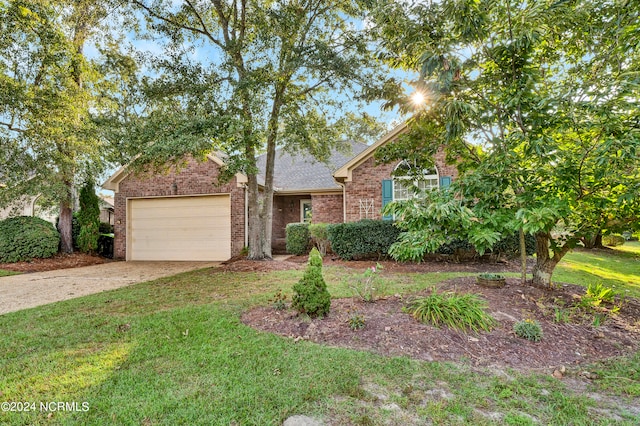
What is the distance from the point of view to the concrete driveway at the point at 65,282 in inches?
229

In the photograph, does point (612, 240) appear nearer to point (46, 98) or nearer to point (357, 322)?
point (357, 322)

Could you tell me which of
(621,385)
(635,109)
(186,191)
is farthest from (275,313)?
(186,191)

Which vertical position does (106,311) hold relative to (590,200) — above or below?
below

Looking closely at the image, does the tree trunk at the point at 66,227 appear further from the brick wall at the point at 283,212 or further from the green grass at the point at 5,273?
the brick wall at the point at 283,212

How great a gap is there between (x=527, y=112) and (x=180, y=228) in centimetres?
1156

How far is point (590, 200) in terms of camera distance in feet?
13.2

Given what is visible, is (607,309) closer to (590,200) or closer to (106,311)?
(590,200)

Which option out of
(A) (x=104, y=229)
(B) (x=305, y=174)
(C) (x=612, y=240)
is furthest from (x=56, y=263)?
(C) (x=612, y=240)

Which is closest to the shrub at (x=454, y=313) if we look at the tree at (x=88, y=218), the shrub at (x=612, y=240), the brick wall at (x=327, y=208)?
the brick wall at (x=327, y=208)

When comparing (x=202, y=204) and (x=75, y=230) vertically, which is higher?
(x=202, y=204)

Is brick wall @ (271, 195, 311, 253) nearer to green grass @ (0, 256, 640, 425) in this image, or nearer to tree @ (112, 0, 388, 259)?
tree @ (112, 0, 388, 259)

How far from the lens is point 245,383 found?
2594 millimetres

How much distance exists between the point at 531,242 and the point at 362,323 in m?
7.50

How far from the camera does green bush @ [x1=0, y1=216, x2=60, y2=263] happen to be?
10.4 metres
